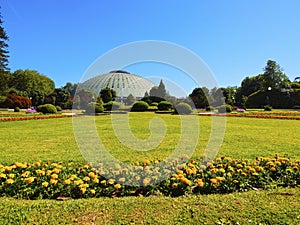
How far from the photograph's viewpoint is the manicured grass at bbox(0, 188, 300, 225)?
7.54 feet

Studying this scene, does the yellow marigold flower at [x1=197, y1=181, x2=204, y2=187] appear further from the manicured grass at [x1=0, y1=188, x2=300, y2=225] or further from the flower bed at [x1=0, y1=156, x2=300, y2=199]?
the manicured grass at [x1=0, y1=188, x2=300, y2=225]

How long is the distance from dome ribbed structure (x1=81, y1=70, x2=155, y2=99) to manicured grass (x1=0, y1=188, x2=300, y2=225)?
2048 inches

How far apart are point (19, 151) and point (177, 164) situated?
11.8 feet

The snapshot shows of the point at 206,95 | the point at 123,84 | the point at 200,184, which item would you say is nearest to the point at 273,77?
the point at 206,95

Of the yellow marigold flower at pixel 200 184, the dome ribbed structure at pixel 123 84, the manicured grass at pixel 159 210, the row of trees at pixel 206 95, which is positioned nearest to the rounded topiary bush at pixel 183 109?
the row of trees at pixel 206 95

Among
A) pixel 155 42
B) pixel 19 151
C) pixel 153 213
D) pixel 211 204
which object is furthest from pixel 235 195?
pixel 19 151

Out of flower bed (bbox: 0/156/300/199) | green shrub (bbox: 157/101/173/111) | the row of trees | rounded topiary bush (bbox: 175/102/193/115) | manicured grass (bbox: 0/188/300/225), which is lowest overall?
manicured grass (bbox: 0/188/300/225)

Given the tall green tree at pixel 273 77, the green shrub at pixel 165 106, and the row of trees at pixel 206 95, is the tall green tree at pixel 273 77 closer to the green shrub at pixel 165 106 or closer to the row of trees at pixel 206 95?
the row of trees at pixel 206 95

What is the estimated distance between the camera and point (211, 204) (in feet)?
8.36

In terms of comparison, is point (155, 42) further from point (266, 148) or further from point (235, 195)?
point (266, 148)

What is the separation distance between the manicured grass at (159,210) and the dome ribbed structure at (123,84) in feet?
171

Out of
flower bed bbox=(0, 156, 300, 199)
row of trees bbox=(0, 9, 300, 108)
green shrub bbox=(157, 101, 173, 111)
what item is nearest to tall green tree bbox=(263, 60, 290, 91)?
row of trees bbox=(0, 9, 300, 108)

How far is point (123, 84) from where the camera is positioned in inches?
2264

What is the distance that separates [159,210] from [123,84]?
183ft
